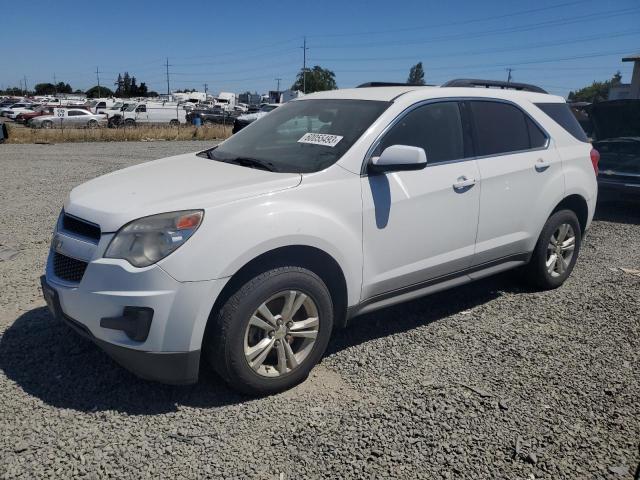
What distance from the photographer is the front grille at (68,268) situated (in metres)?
2.92

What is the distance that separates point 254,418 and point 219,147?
2200mm

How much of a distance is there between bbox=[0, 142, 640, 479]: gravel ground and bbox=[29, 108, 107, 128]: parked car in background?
30939 mm

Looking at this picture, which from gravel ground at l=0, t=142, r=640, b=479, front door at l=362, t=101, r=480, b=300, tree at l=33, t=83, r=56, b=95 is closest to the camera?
gravel ground at l=0, t=142, r=640, b=479

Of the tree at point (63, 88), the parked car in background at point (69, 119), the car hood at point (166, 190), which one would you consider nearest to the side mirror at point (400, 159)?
the car hood at point (166, 190)

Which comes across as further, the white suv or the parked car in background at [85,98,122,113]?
the parked car in background at [85,98,122,113]

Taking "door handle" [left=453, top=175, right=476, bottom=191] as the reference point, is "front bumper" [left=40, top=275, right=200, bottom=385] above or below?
below

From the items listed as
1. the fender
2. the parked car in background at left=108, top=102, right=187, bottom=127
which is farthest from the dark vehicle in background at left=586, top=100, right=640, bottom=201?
the parked car in background at left=108, top=102, right=187, bottom=127

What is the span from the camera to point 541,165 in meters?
4.54

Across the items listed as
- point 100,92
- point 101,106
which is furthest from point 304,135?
point 100,92

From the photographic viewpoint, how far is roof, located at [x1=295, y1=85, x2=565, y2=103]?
152 inches

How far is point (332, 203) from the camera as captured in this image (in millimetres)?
3232

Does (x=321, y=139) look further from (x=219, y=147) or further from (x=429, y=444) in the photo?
(x=429, y=444)

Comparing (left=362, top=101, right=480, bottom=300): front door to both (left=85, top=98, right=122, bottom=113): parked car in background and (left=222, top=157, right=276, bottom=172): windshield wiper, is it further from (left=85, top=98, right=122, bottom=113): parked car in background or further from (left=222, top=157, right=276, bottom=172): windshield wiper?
(left=85, top=98, right=122, bottom=113): parked car in background

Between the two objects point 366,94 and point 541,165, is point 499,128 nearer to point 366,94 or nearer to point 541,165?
point 541,165
